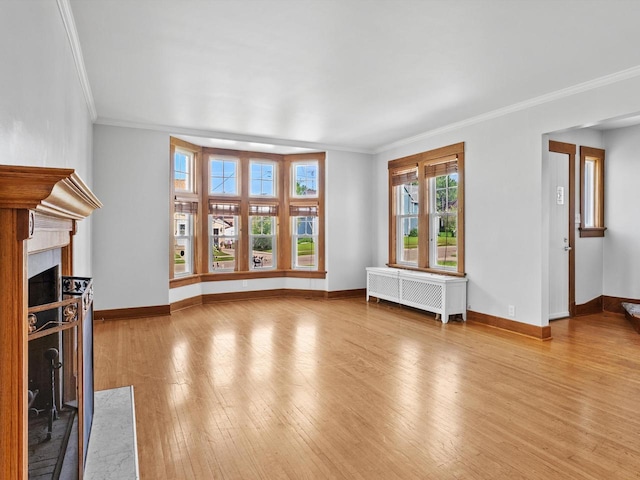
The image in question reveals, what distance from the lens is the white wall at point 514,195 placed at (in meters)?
4.22

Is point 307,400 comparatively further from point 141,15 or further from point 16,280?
point 141,15

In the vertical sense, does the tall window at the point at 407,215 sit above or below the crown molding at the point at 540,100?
below

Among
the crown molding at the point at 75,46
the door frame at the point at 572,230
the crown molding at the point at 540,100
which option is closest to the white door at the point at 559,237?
the door frame at the point at 572,230

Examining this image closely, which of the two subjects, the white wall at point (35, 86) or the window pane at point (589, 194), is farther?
the window pane at point (589, 194)

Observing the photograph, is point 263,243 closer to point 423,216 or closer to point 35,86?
point 423,216

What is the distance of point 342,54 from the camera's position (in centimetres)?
341

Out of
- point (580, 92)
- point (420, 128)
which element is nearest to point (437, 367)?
point (580, 92)

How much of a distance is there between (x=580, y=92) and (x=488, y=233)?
194cm

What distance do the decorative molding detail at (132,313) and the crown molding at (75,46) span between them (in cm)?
278

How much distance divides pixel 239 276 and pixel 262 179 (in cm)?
192

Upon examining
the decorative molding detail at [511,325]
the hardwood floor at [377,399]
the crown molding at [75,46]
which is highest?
the crown molding at [75,46]

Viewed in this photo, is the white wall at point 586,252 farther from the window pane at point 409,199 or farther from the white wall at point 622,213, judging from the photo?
the window pane at point 409,199

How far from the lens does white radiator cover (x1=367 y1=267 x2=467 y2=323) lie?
5.51 m

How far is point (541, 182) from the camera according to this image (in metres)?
4.59
